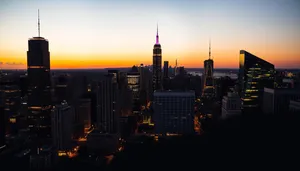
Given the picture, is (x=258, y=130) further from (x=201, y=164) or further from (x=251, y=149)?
(x=201, y=164)

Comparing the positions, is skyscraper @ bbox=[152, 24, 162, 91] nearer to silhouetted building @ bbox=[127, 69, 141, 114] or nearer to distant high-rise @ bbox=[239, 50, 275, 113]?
silhouetted building @ bbox=[127, 69, 141, 114]

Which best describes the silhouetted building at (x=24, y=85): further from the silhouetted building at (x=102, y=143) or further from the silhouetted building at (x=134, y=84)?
the silhouetted building at (x=134, y=84)

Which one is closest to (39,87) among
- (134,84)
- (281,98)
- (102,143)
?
(102,143)

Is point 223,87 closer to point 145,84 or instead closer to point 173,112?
point 145,84

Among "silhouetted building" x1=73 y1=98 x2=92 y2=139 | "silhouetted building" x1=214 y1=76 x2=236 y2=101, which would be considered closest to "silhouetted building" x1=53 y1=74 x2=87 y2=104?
"silhouetted building" x1=73 y1=98 x2=92 y2=139

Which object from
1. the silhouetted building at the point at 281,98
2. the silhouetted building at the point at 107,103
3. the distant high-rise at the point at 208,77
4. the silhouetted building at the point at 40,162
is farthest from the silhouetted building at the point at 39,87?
the distant high-rise at the point at 208,77
